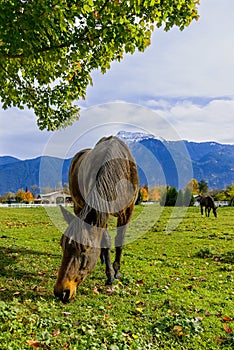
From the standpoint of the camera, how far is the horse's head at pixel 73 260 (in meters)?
4.59

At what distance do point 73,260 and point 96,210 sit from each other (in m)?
0.90

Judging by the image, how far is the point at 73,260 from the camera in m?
4.70

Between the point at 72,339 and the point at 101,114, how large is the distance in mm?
5134

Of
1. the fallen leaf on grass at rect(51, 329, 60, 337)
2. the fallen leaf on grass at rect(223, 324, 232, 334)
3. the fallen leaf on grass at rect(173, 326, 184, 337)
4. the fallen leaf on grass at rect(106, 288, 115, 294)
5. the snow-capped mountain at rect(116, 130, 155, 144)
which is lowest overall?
the fallen leaf on grass at rect(223, 324, 232, 334)

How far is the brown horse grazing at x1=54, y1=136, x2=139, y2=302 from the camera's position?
471 centimetres

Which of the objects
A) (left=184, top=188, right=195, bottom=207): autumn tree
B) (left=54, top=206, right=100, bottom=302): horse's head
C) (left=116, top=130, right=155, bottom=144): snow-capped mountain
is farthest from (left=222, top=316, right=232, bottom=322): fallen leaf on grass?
(left=184, top=188, right=195, bottom=207): autumn tree

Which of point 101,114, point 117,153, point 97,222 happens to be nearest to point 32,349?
point 97,222

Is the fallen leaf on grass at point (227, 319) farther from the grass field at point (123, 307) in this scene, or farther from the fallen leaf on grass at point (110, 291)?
the fallen leaf on grass at point (110, 291)

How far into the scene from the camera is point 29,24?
503 cm

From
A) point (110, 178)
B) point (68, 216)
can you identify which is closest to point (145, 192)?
point (110, 178)

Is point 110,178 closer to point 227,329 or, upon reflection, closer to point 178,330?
point 178,330

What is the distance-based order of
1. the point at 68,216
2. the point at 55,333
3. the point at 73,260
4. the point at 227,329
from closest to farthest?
the point at 55,333 < the point at 73,260 < the point at 227,329 < the point at 68,216

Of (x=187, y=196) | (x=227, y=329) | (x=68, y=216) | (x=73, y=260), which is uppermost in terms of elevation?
(x=187, y=196)

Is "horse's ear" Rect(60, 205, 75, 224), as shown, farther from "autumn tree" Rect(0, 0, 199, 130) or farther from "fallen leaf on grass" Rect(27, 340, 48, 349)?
"autumn tree" Rect(0, 0, 199, 130)
